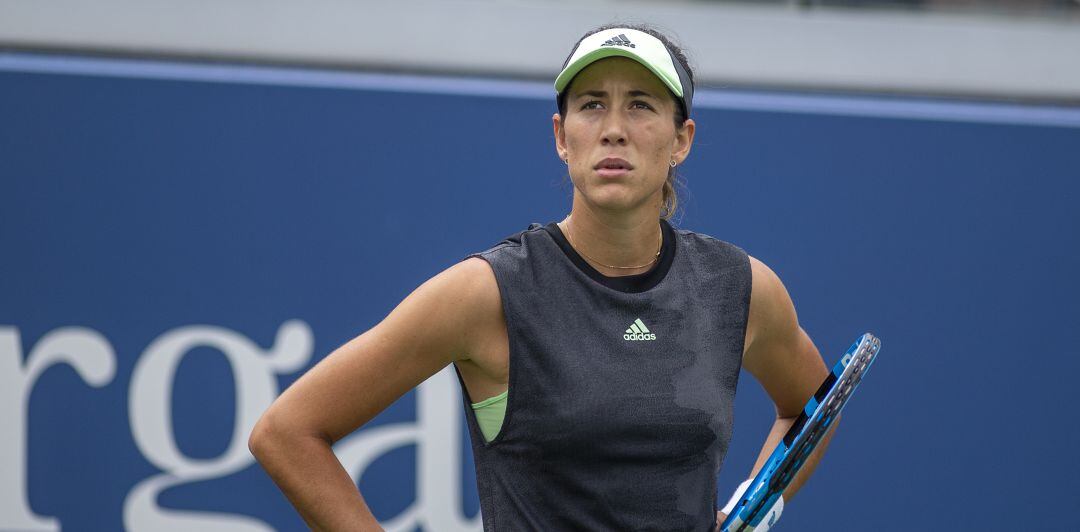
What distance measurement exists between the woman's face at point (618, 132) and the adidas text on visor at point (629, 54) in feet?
0.09

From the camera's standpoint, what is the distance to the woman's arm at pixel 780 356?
6.65 ft

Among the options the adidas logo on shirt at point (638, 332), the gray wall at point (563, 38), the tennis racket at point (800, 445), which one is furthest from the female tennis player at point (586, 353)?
the gray wall at point (563, 38)

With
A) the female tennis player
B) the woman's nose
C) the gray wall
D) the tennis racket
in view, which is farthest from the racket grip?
the gray wall

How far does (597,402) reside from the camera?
171cm

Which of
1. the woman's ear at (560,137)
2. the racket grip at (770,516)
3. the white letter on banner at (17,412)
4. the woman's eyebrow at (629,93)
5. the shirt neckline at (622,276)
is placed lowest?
the white letter on banner at (17,412)

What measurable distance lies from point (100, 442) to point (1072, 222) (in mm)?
2823

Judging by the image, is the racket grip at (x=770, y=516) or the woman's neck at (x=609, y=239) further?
the racket grip at (x=770, y=516)

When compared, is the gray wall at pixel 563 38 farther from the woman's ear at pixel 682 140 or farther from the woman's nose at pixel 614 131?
the woman's nose at pixel 614 131

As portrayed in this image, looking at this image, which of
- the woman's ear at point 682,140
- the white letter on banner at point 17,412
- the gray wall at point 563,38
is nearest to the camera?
the woman's ear at point 682,140

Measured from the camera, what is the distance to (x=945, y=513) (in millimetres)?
3559

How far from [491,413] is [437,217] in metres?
1.62

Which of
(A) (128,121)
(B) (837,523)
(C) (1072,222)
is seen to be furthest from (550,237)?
(C) (1072,222)

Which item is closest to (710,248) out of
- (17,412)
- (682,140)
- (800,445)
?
(682,140)

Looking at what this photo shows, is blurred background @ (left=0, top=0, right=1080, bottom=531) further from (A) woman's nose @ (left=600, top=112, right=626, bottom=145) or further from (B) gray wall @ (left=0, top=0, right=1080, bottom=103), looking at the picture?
(A) woman's nose @ (left=600, top=112, right=626, bottom=145)
